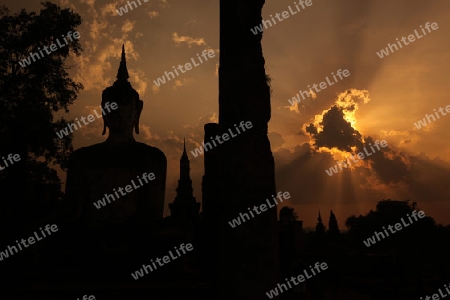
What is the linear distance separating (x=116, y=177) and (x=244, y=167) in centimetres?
403

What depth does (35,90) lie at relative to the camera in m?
15.3

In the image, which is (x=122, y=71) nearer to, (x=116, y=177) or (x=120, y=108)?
(x=120, y=108)

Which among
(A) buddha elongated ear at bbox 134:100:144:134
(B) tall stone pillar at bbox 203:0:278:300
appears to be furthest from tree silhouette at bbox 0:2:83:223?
(B) tall stone pillar at bbox 203:0:278:300

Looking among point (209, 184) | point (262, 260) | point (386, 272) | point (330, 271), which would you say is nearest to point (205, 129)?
point (209, 184)

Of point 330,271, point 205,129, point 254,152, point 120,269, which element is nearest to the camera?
point 254,152

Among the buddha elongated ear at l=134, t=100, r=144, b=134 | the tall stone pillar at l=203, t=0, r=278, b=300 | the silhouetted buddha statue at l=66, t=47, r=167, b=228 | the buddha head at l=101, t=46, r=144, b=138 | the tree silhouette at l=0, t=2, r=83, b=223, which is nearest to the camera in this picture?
the tall stone pillar at l=203, t=0, r=278, b=300

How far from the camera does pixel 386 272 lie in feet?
44.3

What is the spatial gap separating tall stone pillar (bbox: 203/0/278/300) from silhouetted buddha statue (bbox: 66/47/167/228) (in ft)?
10.3

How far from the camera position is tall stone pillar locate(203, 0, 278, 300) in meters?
4.13

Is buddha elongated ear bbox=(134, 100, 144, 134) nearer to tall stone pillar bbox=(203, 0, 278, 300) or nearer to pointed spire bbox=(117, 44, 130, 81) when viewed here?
pointed spire bbox=(117, 44, 130, 81)

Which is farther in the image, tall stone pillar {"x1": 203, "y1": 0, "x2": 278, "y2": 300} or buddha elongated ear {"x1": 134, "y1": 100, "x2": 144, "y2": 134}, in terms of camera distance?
buddha elongated ear {"x1": 134, "y1": 100, "x2": 144, "y2": 134}

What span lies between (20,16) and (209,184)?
13252 mm

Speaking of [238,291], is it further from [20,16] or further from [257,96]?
[20,16]

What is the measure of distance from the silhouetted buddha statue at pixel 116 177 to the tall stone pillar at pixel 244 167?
315cm
